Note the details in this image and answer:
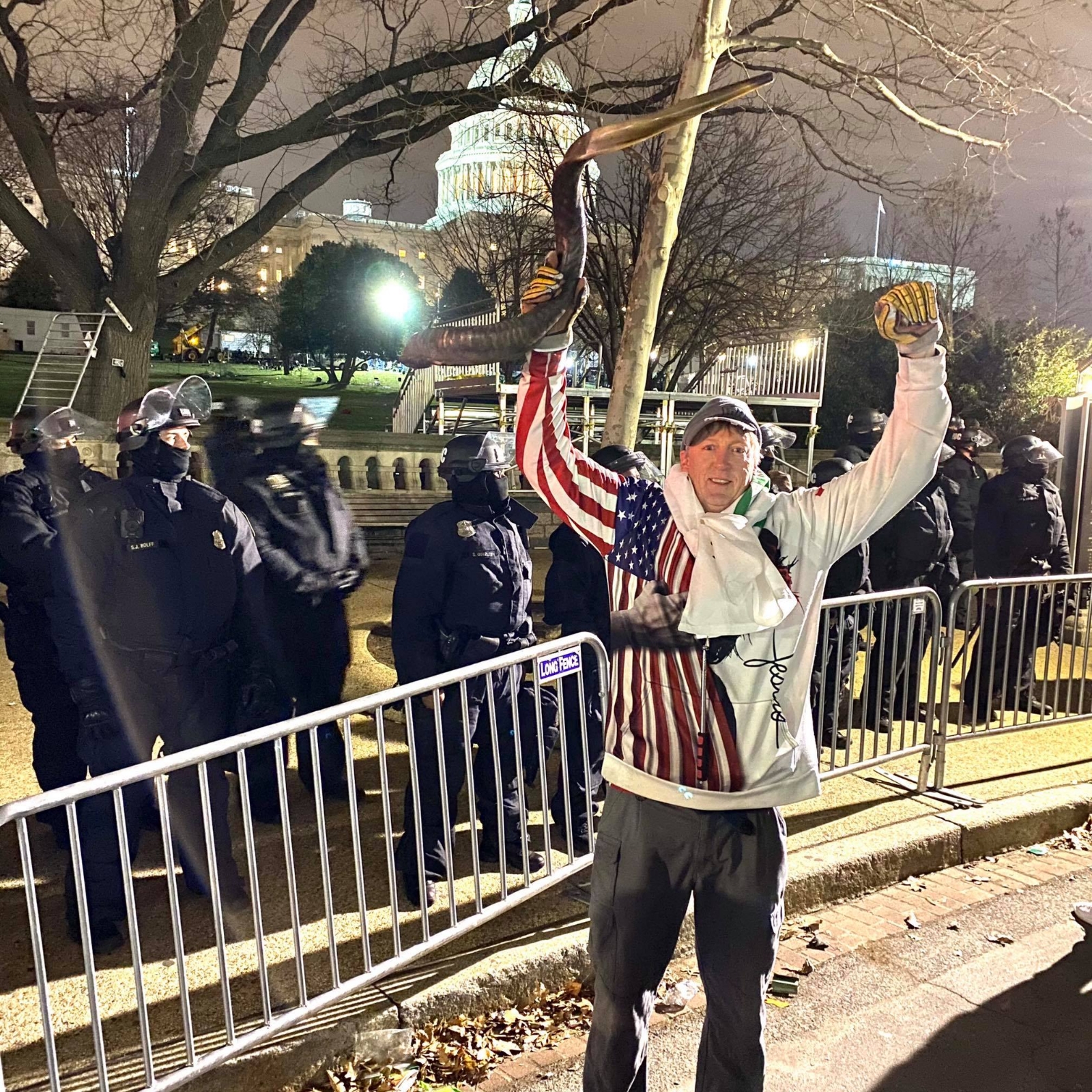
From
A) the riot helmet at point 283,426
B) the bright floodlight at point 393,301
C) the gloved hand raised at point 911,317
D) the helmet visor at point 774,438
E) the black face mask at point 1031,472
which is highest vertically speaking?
the bright floodlight at point 393,301

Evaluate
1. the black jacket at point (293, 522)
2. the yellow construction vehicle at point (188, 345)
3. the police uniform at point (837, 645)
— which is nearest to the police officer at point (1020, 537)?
the police uniform at point (837, 645)

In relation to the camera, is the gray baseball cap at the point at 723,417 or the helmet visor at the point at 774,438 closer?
the gray baseball cap at the point at 723,417

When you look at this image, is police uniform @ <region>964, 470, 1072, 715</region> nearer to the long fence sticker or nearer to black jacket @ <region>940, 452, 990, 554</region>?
black jacket @ <region>940, 452, 990, 554</region>

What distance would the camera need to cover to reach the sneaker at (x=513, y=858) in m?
4.11

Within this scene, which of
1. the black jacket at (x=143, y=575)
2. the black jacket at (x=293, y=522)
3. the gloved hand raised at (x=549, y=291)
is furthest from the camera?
the black jacket at (x=293, y=522)

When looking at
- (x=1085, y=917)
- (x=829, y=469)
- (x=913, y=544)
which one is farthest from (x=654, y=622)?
(x=913, y=544)

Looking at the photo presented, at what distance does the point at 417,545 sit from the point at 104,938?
6.12 ft

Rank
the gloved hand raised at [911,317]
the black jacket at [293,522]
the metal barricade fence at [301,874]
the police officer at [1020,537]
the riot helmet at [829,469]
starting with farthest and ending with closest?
1. the police officer at [1020,537]
2. the riot helmet at [829,469]
3. the black jacket at [293,522]
4. the metal barricade fence at [301,874]
5. the gloved hand raised at [911,317]

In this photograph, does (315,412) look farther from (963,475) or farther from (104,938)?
(963,475)

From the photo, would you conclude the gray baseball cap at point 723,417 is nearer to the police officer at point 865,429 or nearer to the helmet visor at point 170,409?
the helmet visor at point 170,409

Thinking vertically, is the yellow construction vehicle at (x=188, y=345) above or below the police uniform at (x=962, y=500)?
above

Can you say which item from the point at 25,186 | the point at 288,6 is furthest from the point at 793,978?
the point at 25,186

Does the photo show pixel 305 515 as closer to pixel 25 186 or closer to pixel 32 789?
pixel 32 789

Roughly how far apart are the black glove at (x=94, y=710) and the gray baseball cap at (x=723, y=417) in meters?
2.46
